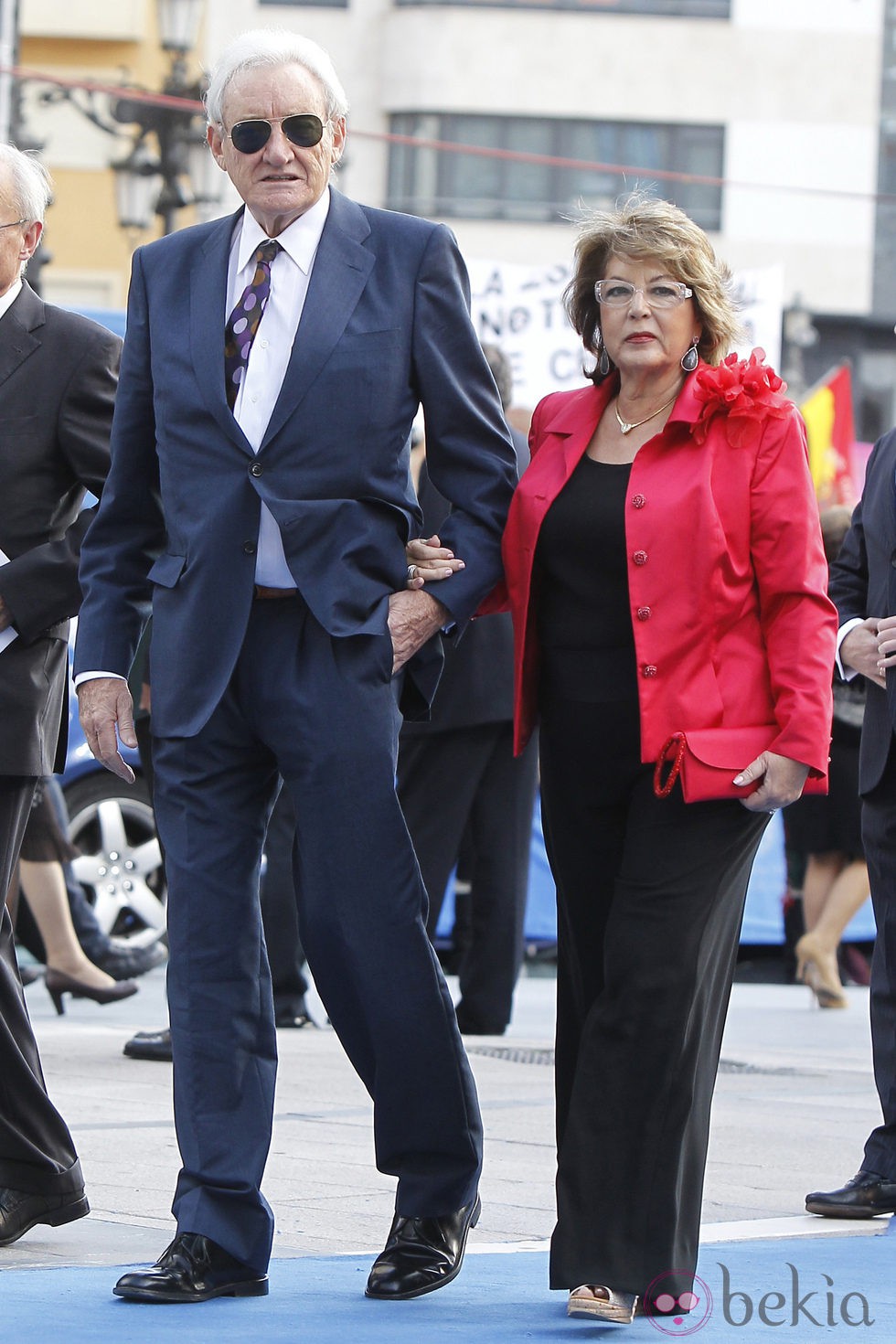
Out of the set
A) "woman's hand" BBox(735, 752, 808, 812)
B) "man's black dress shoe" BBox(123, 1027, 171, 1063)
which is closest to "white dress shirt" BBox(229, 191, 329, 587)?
"woman's hand" BBox(735, 752, 808, 812)

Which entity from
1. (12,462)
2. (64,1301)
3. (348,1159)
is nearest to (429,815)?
(348,1159)

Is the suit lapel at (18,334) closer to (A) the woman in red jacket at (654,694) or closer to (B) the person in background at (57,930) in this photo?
(A) the woman in red jacket at (654,694)

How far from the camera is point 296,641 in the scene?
14.2ft

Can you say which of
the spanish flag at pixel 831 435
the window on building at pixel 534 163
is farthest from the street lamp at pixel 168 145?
the window on building at pixel 534 163

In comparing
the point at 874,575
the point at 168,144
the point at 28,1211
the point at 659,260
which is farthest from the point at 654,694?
the point at 168,144

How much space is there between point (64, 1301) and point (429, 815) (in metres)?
4.31

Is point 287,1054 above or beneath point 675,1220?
beneath

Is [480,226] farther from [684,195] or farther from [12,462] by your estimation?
[12,462]

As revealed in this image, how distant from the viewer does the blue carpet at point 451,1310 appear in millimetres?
3896

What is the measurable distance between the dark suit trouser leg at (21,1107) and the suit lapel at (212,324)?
0.91 metres

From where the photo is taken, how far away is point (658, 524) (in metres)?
4.32

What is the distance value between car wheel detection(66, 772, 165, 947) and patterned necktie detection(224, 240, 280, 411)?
20.8ft

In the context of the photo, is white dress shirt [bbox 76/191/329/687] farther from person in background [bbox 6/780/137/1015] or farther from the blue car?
the blue car

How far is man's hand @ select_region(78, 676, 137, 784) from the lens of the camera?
4.46 meters
